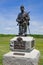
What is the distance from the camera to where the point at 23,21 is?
16.7 meters

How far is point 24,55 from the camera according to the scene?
623 inches

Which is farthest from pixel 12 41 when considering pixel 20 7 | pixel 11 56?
pixel 20 7

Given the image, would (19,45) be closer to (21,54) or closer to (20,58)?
(21,54)

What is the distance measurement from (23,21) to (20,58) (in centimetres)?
229

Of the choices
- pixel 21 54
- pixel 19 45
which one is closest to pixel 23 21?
pixel 19 45

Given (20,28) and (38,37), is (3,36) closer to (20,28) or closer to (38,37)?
(38,37)

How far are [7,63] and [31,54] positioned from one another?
144 cm

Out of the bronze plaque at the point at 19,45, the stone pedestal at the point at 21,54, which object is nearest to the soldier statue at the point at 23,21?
the stone pedestal at the point at 21,54

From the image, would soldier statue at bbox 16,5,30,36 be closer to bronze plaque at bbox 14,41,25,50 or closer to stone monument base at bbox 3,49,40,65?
bronze plaque at bbox 14,41,25,50

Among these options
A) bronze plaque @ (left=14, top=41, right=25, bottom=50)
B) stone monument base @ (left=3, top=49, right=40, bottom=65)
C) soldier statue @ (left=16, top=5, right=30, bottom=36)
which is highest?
soldier statue @ (left=16, top=5, right=30, bottom=36)

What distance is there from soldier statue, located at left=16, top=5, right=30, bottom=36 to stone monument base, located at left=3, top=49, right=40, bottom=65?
1353 mm

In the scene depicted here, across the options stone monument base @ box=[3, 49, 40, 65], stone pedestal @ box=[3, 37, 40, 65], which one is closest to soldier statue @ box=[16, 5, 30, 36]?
stone pedestal @ box=[3, 37, 40, 65]

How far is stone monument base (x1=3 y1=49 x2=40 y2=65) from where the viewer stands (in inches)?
614

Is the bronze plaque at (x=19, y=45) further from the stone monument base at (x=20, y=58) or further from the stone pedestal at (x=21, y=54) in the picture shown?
the stone monument base at (x=20, y=58)
